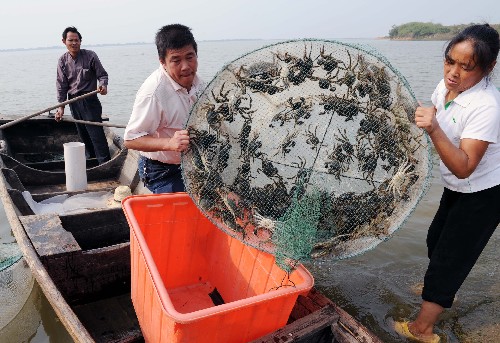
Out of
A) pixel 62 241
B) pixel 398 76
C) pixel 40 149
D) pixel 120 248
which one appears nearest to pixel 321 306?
pixel 398 76

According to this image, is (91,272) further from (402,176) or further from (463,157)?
(463,157)

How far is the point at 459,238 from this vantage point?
8.85 feet

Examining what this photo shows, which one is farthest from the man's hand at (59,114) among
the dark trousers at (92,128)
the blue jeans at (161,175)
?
the blue jeans at (161,175)

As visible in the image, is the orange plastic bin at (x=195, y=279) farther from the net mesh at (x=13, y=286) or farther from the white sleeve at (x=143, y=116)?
the net mesh at (x=13, y=286)

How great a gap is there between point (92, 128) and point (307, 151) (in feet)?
16.1

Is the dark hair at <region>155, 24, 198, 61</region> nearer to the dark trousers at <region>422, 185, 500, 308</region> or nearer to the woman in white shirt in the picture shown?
the woman in white shirt

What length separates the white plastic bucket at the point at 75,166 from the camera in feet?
17.1

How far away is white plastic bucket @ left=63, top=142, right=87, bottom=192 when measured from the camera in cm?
521

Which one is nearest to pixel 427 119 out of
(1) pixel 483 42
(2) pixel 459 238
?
(1) pixel 483 42

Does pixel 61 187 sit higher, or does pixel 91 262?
pixel 91 262

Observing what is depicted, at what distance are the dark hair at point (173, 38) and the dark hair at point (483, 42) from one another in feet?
5.53

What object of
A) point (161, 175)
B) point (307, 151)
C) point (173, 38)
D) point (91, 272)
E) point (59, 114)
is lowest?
point (91, 272)

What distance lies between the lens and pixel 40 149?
25.4ft

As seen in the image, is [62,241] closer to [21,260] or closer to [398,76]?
[21,260]
